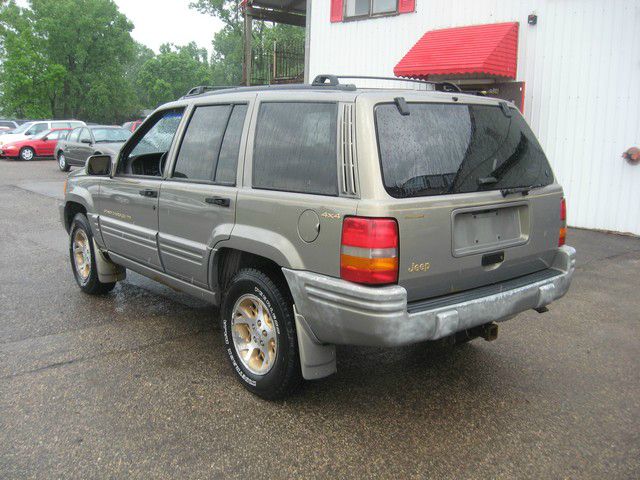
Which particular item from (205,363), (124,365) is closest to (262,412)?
(205,363)

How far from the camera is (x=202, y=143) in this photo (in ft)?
14.0

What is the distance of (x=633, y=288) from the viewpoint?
6625mm

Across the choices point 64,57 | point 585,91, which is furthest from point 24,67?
point 585,91

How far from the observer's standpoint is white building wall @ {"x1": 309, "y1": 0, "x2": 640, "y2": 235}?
32.1 ft

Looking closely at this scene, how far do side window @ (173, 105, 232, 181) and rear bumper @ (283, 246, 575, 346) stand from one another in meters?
1.17

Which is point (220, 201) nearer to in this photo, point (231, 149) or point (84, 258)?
point (231, 149)

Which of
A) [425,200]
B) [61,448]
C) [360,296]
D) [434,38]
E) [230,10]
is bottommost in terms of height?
[61,448]

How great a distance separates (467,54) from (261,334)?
8.38 metres

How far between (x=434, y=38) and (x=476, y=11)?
35.6 inches

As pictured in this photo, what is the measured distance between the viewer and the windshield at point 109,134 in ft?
61.3

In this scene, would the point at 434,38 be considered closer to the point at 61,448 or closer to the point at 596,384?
the point at 596,384

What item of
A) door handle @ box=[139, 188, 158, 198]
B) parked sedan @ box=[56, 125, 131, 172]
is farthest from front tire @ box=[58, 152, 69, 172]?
door handle @ box=[139, 188, 158, 198]

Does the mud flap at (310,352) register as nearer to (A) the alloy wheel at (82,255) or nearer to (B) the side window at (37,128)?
(A) the alloy wheel at (82,255)

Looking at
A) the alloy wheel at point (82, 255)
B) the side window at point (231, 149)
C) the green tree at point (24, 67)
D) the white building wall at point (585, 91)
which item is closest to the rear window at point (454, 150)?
the side window at point (231, 149)
